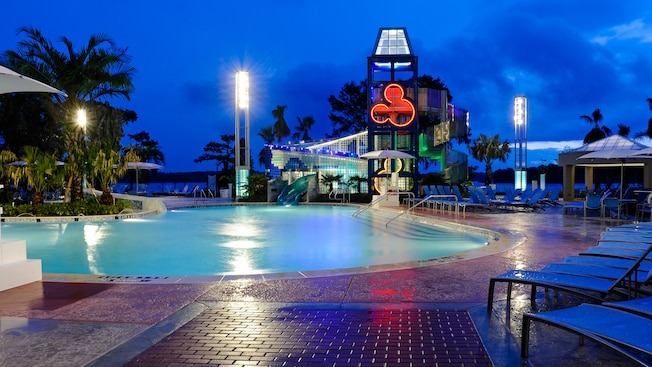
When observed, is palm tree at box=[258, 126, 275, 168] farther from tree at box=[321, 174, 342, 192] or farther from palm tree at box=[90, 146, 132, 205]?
palm tree at box=[90, 146, 132, 205]

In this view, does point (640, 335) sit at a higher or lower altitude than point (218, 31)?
lower

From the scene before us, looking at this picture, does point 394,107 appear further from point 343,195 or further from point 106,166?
point 106,166

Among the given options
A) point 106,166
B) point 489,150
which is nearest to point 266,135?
point 489,150

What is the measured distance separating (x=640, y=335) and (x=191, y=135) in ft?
391

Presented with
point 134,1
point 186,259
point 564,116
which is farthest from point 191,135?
point 186,259

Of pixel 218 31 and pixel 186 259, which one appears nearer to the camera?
pixel 186 259

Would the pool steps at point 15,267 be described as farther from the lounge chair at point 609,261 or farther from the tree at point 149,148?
the tree at point 149,148

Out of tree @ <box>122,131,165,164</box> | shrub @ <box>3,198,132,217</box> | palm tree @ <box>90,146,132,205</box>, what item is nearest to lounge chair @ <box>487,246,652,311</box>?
shrub @ <box>3,198,132,217</box>

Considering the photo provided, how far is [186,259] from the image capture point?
8609 millimetres

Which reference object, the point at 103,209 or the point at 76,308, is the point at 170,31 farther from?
the point at 76,308

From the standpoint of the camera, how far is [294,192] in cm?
2250

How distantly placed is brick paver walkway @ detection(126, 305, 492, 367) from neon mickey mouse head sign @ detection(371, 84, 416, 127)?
828 inches

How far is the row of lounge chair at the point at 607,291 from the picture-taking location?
2365mm

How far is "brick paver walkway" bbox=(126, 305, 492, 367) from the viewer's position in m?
2.95
